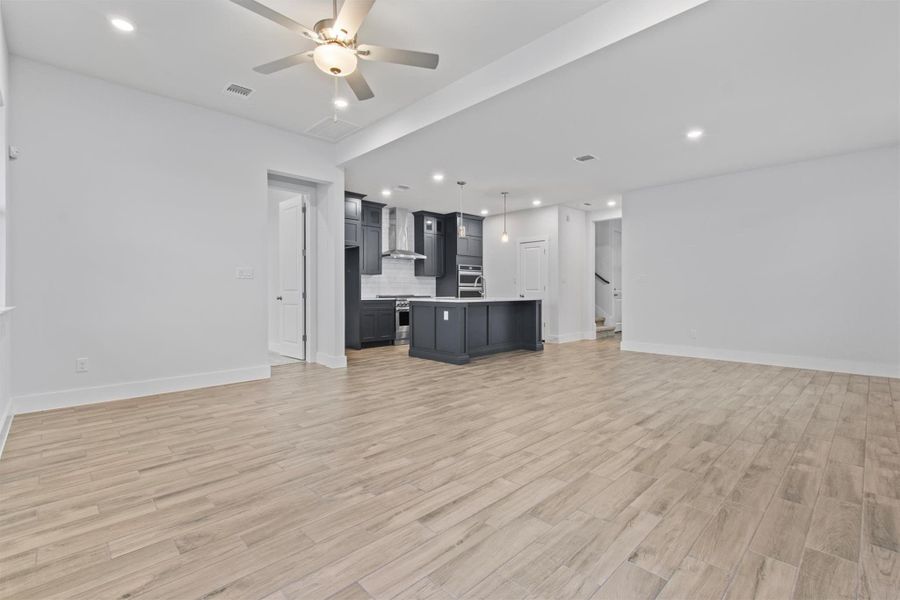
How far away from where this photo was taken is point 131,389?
3.99 m

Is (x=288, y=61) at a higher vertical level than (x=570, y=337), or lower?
higher

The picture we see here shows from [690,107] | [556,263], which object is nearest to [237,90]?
[690,107]

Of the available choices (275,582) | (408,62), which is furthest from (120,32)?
(275,582)

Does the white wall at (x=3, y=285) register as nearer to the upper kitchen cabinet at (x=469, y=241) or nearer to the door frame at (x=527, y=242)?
the upper kitchen cabinet at (x=469, y=241)

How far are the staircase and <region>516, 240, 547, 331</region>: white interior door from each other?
6.14 feet

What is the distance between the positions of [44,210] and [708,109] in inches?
246

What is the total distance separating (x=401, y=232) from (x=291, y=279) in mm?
3151

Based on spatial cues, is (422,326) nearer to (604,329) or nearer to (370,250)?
(370,250)

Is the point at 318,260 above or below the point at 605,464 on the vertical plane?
above

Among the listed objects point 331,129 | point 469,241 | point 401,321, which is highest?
point 331,129

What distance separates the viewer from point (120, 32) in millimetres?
3180

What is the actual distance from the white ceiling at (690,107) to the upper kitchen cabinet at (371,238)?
1.33 metres

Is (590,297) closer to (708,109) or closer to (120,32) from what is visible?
(708,109)

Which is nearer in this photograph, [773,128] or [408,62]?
[408,62]
